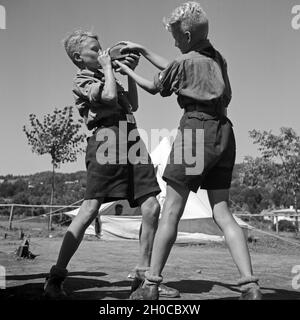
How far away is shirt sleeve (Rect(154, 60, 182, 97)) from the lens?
2.41 metres

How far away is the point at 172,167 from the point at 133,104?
2.60ft

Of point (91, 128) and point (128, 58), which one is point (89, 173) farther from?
point (128, 58)

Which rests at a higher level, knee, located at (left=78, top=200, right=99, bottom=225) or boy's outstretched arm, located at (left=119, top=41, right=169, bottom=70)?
boy's outstretched arm, located at (left=119, top=41, right=169, bottom=70)

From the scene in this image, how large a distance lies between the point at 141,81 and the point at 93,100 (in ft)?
1.06

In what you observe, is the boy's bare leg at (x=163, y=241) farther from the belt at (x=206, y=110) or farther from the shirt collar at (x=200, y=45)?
the shirt collar at (x=200, y=45)

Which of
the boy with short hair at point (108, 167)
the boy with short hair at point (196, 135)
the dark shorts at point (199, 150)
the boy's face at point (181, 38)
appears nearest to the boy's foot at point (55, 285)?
the boy with short hair at point (108, 167)

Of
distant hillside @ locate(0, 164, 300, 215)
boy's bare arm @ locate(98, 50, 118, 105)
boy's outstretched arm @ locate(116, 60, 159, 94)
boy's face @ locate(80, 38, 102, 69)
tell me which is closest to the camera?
boy's outstretched arm @ locate(116, 60, 159, 94)

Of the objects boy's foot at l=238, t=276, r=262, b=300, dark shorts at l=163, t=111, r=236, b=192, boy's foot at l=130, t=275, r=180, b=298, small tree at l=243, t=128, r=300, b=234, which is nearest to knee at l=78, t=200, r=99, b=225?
boy's foot at l=130, t=275, r=180, b=298

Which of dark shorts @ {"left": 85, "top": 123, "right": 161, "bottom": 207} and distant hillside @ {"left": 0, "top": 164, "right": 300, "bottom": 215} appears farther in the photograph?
distant hillside @ {"left": 0, "top": 164, "right": 300, "bottom": 215}

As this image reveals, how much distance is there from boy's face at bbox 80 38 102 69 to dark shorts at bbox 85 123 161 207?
0.46 m

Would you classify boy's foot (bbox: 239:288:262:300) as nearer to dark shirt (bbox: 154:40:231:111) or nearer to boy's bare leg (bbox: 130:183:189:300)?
boy's bare leg (bbox: 130:183:189:300)

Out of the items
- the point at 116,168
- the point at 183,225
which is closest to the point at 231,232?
the point at 116,168

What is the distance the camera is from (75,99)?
115 inches
